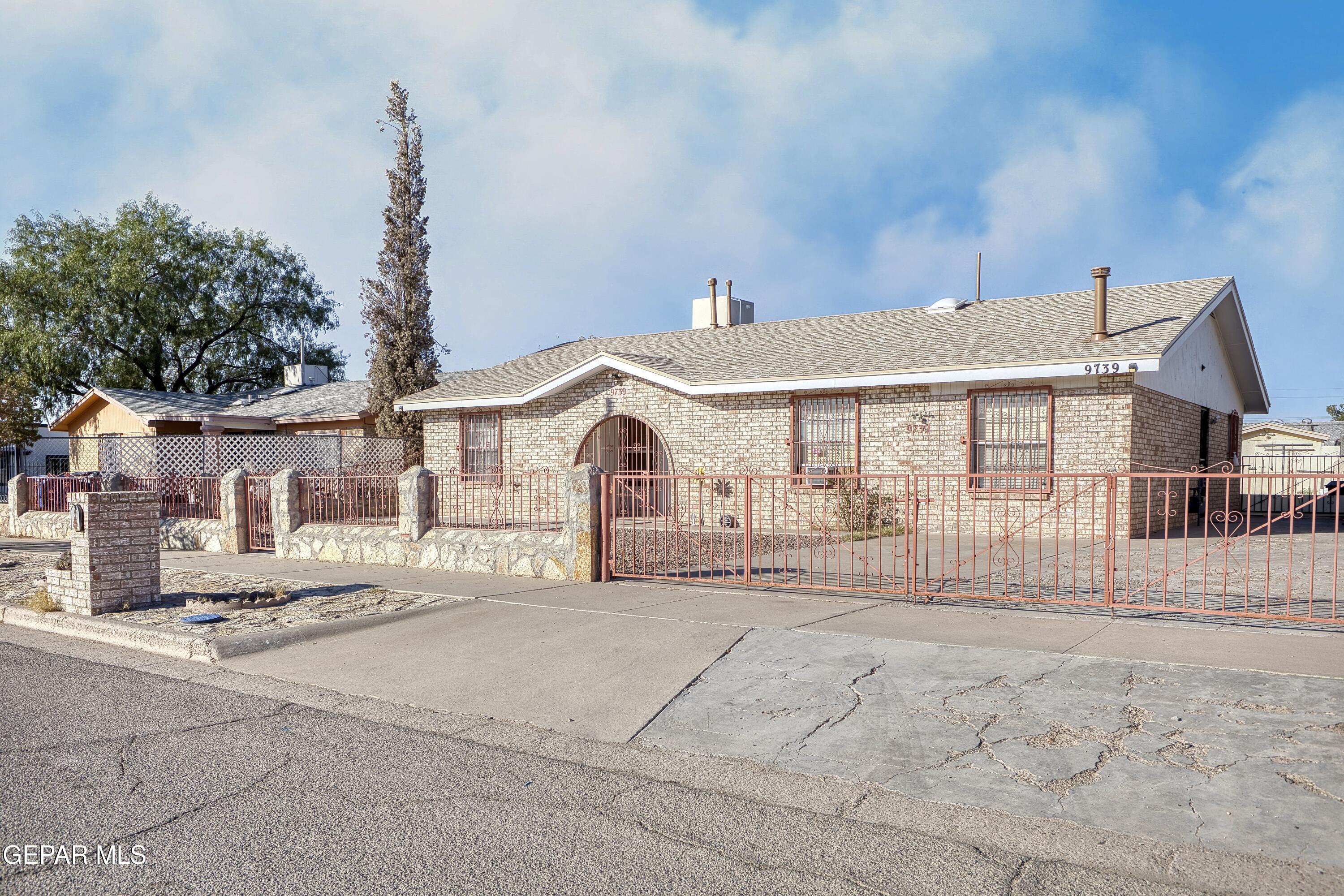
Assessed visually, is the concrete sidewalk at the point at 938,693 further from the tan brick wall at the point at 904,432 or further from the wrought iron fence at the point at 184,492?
the wrought iron fence at the point at 184,492

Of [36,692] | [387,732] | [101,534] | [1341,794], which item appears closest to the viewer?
[1341,794]

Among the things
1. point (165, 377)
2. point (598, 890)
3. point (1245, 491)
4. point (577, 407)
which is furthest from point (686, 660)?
point (165, 377)

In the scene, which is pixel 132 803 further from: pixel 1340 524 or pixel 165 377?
pixel 165 377

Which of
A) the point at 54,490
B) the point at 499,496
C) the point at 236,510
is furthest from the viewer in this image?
the point at 54,490

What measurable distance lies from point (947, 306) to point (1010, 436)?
545 centimetres

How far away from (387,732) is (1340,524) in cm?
2082

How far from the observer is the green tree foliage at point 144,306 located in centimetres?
3291

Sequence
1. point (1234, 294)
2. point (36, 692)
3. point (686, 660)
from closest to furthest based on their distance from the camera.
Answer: point (36, 692), point (686, 660), point (1234, 294)

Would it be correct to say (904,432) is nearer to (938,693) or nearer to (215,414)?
(938,693)

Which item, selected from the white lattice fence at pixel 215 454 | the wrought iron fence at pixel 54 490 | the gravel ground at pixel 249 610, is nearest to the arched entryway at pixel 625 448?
the white lattice fence at pixel 215 454

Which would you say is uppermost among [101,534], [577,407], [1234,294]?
→ [1234,294]

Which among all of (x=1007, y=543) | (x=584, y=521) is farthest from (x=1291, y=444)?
(x=584, y=521)

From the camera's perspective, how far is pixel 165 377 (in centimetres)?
3778

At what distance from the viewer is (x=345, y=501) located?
46.5ft
